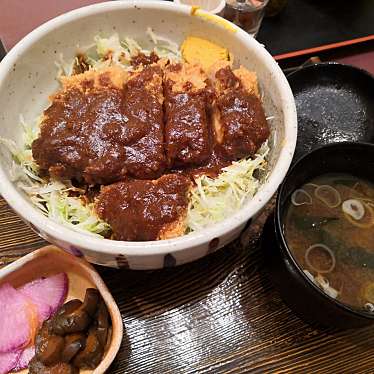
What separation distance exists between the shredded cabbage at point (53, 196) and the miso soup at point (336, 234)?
839mm

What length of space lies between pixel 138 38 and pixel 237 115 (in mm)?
764

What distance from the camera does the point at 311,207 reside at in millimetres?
1971

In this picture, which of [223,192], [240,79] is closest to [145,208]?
[223,192]

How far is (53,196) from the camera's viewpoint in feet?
6.18

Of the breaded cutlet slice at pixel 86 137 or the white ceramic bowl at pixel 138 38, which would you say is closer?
the white ceramic bowl at pixel 138 38

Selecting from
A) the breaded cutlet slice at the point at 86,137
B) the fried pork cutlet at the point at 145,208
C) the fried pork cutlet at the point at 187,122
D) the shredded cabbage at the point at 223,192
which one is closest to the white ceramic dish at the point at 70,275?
the fried pork cutlet at the point at 145,208

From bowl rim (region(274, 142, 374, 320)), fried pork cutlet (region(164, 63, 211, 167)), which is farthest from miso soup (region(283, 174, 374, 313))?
fried pork cutlet (region(164, 63, 211, 167))

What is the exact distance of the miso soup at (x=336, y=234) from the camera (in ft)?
5.94

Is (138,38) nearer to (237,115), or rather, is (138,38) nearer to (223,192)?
(237,115)

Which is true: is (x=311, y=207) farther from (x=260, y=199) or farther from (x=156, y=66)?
(x=156, y=66)

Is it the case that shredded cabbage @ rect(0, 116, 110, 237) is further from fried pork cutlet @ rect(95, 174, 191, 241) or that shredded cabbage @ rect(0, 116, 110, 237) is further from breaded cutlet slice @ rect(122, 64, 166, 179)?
breaded cutlet slice @ rect(122, 64, 166, 179)

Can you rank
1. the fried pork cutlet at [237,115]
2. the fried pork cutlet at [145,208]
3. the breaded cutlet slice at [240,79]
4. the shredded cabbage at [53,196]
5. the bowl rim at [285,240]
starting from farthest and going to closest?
the breaded cutlet slice at [240,79], the fried pork cutlet at [237,115], the shredded cabbage at [53,196], the fried pork cutlet at [145,208], the bowl rim at [285,240]

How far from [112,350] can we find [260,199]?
0.82 meters

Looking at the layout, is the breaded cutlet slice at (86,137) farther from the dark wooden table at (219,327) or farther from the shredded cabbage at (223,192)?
the dark wooden table at (219,327)
